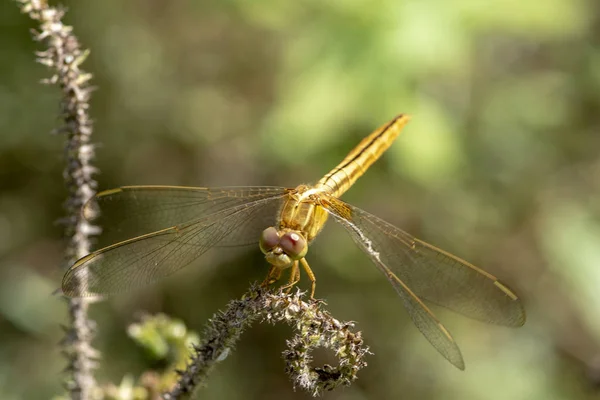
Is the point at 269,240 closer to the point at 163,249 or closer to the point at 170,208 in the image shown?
the point at 163,249

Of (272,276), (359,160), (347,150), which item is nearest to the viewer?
(272,276)

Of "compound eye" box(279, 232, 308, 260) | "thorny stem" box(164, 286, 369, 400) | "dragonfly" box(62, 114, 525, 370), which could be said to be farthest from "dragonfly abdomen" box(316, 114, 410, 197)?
"thorny stem" box(164, 286, 369, 400)

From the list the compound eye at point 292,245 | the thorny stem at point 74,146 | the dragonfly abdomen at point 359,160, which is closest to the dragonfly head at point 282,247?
the compound eye at point 292,245

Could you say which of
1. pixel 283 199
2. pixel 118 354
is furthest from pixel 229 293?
pixel 283 199

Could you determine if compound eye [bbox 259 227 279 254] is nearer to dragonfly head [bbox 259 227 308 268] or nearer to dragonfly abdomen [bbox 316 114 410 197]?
dragonfly head [bbox 259 227 308 268]

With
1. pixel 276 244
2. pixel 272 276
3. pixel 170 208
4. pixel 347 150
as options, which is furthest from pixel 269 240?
pixel 347 150

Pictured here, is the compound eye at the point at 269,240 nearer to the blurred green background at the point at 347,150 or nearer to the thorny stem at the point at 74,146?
the thorny stem at the point at 74,146

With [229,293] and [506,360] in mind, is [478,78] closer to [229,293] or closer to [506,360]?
[506,360]
